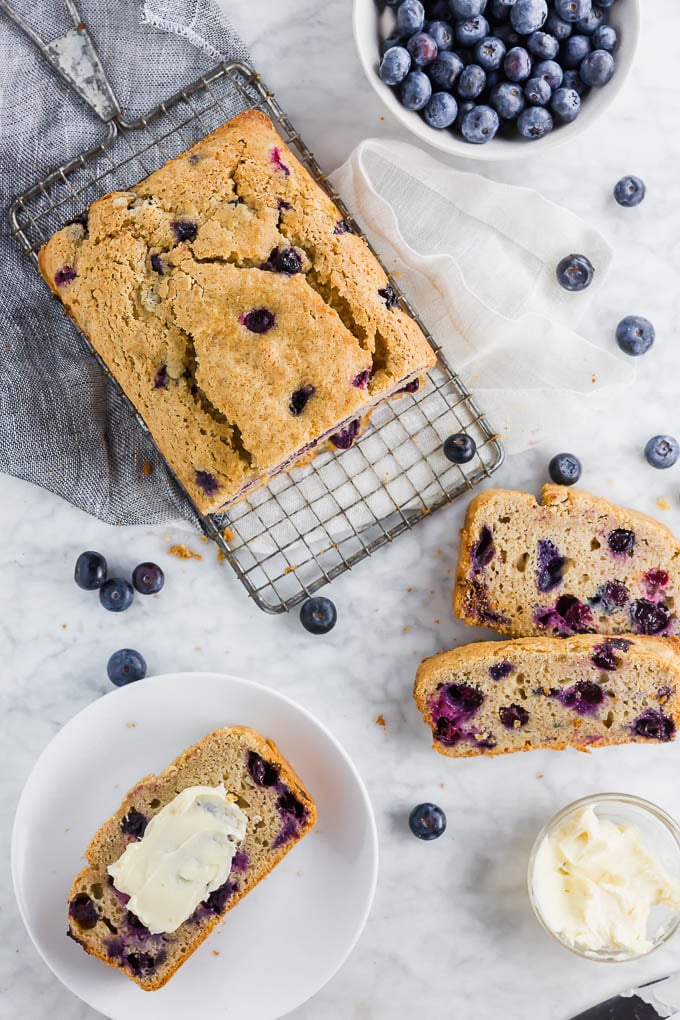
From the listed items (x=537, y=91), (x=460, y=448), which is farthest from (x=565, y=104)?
Result: (x=460, y=448)

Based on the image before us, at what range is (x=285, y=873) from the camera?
3100 millimetres

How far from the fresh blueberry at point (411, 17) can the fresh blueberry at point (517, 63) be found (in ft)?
0.89

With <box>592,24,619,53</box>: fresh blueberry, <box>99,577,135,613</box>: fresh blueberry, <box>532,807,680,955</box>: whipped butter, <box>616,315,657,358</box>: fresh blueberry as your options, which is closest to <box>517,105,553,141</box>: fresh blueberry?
<box>592,24,619,53</box>: fresh blueberry

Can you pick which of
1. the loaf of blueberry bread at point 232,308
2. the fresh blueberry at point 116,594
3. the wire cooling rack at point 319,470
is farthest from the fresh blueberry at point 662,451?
the fresh blueberry at point 116,594

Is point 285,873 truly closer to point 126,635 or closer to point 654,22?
point 126,635

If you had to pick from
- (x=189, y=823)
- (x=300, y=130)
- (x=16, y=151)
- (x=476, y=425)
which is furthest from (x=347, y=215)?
(x=189, y=823)

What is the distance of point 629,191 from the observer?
305cm

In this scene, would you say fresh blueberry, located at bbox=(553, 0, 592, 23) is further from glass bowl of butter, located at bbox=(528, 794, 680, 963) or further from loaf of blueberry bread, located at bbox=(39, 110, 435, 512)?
glass bowl of butter, located at bbox=(528, 794, 680, 963)

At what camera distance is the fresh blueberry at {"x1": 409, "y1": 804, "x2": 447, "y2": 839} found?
310 cm

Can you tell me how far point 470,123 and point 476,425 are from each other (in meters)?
0.92

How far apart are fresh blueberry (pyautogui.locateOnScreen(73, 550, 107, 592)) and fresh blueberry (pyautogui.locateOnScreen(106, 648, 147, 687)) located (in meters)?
0.25

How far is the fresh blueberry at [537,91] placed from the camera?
8.64 feet

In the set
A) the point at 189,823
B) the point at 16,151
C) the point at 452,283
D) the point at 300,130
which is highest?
the point at 16,151

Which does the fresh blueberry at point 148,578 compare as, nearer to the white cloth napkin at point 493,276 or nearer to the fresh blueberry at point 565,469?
the white cloth napkin at point 493,276
